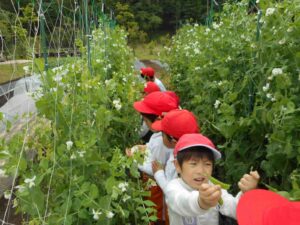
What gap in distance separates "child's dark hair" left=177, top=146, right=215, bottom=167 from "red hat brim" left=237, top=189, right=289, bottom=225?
57 centimetres

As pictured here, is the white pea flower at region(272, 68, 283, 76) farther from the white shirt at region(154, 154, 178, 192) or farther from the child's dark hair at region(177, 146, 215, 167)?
the white shirt at region(154, 154, 178, 192)

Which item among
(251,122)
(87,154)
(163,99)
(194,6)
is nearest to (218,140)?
(163,99)

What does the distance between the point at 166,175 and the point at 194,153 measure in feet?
1.99

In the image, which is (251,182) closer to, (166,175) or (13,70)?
(166,175)

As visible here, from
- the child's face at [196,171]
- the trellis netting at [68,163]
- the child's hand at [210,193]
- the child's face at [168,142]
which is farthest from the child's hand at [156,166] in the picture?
the child's hand at [210,193]

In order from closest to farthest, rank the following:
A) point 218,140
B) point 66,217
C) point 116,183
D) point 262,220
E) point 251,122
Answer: point 262,220
point 66,217
point 116,183
point 251,122
point 218,140

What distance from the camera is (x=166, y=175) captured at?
2072mm

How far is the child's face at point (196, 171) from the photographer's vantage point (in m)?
1.46

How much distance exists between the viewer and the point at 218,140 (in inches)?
118

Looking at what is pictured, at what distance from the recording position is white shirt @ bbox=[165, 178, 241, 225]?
4.28ft

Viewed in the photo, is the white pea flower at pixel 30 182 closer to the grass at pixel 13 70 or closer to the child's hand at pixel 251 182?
the grass at pixel 13 70

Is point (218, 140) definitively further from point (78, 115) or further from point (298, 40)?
point (78, 115)

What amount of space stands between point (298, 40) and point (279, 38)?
0.15 metres

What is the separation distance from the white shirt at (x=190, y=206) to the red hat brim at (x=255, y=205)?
14.7 inches
